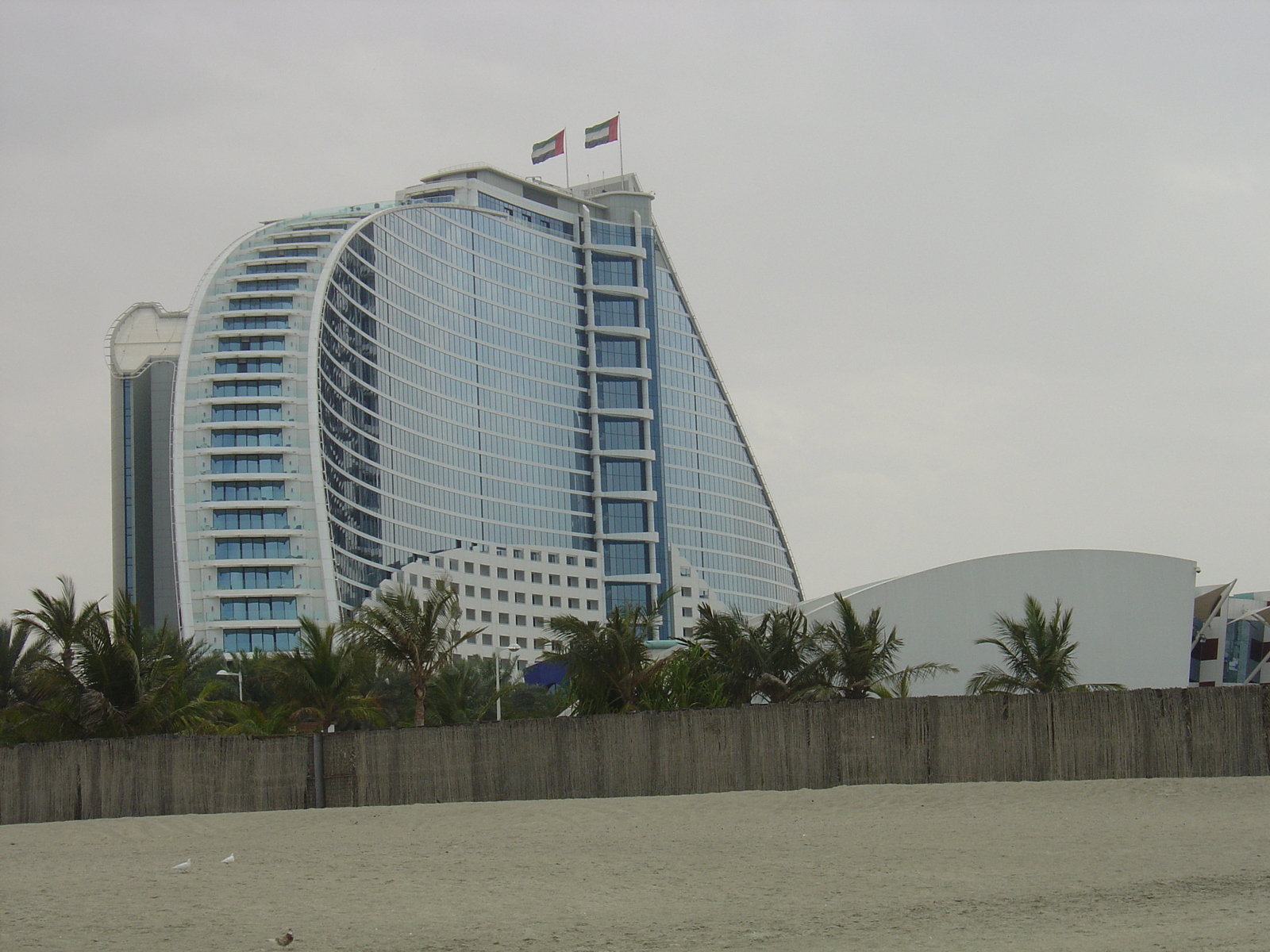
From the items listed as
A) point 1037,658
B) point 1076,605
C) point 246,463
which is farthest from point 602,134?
point 1037,658

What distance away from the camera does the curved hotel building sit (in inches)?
4166

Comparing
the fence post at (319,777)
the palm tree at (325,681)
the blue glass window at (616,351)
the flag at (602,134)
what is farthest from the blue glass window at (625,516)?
the fence post at (319,777)

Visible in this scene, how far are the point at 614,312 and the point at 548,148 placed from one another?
67.8 feet

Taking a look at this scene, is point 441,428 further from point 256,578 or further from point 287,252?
point 256,578

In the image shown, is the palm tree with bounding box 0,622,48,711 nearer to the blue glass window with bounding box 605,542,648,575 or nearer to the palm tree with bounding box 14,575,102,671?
the palm tree with bounding box 14,575,102,671

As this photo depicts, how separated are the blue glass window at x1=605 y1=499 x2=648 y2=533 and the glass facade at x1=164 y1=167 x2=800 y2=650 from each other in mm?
206

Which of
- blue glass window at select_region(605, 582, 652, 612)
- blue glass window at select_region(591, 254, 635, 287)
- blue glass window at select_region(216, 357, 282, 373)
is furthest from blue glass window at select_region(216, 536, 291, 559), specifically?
blue glass window at select_region(591, 254, 635, 287)

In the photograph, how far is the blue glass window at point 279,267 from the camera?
115 m

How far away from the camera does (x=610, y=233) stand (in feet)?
480

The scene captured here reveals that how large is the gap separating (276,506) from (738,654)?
73.4 metres

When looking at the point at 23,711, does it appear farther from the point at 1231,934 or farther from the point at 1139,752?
the point at 1231,934

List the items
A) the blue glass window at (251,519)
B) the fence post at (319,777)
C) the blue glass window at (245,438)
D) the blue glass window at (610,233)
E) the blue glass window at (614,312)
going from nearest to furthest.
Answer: the fence post at (319,777), the blue glass window at (251,519), the blue glass window at (245,438), the blue glass window at (614,312), the blue glass window at (610,233)

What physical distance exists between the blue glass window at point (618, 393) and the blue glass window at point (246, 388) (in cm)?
4181

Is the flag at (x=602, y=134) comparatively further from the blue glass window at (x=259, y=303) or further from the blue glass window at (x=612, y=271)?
the blue glass window at (x=259, y=303)
